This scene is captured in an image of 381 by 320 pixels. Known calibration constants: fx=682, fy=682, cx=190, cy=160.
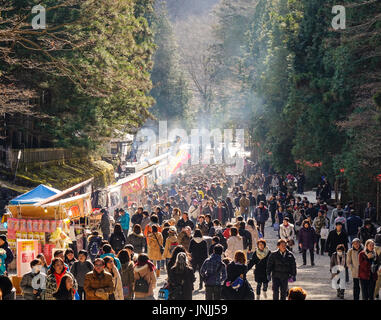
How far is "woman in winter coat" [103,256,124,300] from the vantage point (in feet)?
33.3

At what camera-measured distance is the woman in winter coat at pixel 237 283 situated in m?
10.9

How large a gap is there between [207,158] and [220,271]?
68899 mm

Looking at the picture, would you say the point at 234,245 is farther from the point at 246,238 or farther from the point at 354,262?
the point at 354,262

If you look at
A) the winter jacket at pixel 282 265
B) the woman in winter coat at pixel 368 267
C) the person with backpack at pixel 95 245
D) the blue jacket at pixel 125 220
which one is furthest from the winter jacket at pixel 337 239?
the blue jacket at pixel 125 220

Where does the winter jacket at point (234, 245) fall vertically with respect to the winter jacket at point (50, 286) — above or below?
above

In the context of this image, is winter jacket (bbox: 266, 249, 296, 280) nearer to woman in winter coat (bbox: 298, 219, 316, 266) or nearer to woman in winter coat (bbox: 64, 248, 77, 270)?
woman in winter coat (bbox: 64, 248, 77, 270)

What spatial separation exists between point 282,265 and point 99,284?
3730 millimetres

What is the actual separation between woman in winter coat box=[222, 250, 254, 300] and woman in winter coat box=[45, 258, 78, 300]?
244cm

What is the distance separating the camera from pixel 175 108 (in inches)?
3762

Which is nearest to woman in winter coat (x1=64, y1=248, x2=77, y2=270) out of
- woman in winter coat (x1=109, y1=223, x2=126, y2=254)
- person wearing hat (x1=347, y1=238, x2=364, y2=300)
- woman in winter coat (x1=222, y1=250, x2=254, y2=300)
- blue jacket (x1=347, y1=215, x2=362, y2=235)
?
woman in winter coat (x1=222, y1=250, x2=254, y2=300)

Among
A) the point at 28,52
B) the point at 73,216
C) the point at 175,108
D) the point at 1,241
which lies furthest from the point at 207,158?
the point at 1,241

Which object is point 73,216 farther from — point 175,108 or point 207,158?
point 175,108

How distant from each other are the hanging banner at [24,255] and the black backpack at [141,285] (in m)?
4.45

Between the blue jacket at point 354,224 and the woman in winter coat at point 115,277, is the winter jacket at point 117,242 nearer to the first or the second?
the woman in winter coat at point 115,277
